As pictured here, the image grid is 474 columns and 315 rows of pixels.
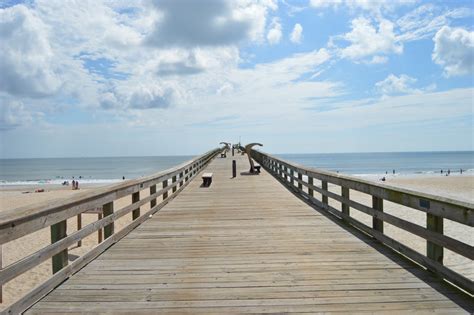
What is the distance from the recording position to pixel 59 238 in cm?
365

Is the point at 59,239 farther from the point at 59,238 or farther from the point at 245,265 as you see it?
the point at 245,265

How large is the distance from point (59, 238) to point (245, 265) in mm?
1977

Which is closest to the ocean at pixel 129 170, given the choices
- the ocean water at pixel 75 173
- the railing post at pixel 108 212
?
the ocean water at pixel 75 173

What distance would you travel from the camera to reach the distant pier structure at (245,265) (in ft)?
10.3

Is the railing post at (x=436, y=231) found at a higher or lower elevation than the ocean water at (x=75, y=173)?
higher

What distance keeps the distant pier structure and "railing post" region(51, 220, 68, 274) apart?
10 mm

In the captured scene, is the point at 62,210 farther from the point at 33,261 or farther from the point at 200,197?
the point at 200,197

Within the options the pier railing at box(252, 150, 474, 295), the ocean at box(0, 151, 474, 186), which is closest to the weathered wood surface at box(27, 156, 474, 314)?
the pier railing at box(252, 150, 474, 295)

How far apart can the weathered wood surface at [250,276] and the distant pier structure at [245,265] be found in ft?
0.04

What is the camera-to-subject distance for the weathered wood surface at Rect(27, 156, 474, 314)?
319cm

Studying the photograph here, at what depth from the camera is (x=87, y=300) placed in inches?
131

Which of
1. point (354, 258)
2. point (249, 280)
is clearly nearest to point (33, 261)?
Answer: point (249, 280)

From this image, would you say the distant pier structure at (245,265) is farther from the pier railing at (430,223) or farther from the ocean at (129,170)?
the ocean at (129,170)

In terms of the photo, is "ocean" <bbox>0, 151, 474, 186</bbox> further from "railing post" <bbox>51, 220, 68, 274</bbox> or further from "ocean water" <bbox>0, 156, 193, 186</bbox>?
"railing post" <bbox>51, 220, 68, 274</bbox>
